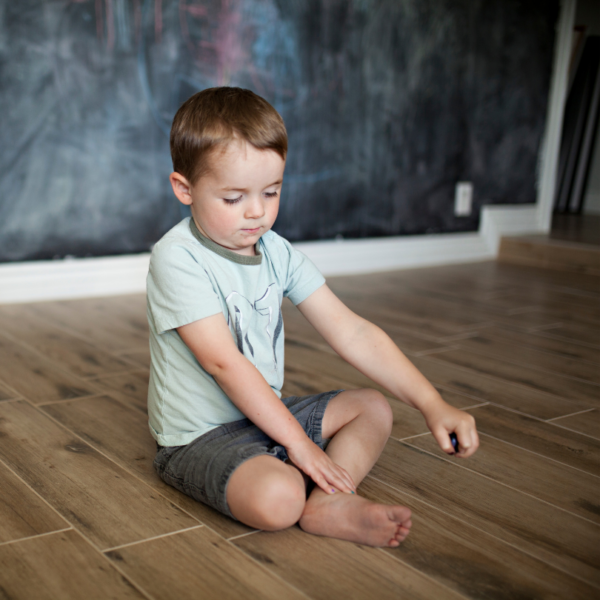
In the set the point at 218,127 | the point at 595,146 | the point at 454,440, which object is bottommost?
the point at 454,440

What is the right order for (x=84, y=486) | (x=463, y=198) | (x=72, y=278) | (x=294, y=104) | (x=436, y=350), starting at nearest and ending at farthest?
(x=84, y=486) → (x=436, y=350) → (x=72, y=278) → (x=294, y=104) → (x=463, y=198)

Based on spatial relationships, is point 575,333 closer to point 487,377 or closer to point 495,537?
point 487,377

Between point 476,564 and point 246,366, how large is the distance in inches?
14.2

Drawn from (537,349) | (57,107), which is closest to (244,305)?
(537,349)

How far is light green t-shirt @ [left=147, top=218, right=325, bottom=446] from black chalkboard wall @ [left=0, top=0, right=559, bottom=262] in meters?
1.39

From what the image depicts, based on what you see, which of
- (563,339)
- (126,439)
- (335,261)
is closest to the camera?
(126,439)

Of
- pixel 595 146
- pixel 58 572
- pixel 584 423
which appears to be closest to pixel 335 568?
pixel 58 572

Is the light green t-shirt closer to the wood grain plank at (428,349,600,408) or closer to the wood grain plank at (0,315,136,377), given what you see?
the wood grain plank at (0,315,136,377)

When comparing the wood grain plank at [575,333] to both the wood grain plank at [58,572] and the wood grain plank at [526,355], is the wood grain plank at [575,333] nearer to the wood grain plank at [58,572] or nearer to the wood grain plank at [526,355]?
the wood grain plank at [526,355]

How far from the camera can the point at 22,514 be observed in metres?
0.86

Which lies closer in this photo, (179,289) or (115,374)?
(179,289)

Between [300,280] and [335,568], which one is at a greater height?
[300,280]

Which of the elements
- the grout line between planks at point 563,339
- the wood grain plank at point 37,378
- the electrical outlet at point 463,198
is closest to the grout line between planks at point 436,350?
the grout line between planks at point 563,339

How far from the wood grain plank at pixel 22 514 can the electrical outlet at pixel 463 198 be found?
2.66 m
